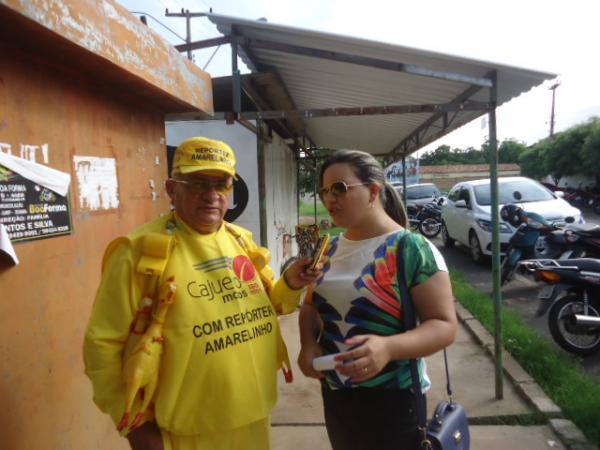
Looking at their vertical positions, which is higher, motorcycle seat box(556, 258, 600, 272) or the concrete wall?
the concrete wall

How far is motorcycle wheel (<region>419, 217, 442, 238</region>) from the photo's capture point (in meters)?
12.9

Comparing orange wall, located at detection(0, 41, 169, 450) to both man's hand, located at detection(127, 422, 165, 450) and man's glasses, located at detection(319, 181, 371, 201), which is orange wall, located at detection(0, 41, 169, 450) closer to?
man's hand, located at detection(127, 422, 165, 450)

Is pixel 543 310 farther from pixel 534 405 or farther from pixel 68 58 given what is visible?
pixel 68 58

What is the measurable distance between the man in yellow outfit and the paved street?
3.52 m

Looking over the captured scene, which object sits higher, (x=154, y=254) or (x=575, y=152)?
(x=575, y=152)

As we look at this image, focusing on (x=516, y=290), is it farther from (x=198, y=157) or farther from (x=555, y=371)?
(x=198, y=157)

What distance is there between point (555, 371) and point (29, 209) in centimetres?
408

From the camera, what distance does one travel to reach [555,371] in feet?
12.1

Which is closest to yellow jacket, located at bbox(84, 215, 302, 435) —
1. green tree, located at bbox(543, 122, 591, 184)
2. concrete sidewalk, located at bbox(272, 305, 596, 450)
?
concrete sidewalk, located at bbox(272, 305, 596, 450)

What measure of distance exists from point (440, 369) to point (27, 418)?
3.37m

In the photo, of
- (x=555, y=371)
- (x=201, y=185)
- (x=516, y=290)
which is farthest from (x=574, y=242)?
(x=201, y=185)

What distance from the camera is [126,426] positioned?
1.39 metres

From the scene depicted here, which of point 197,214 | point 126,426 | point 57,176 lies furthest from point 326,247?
A: point 57,176

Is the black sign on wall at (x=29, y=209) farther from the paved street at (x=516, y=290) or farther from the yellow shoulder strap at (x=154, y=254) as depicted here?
the paved street at (x=516, y=290)
